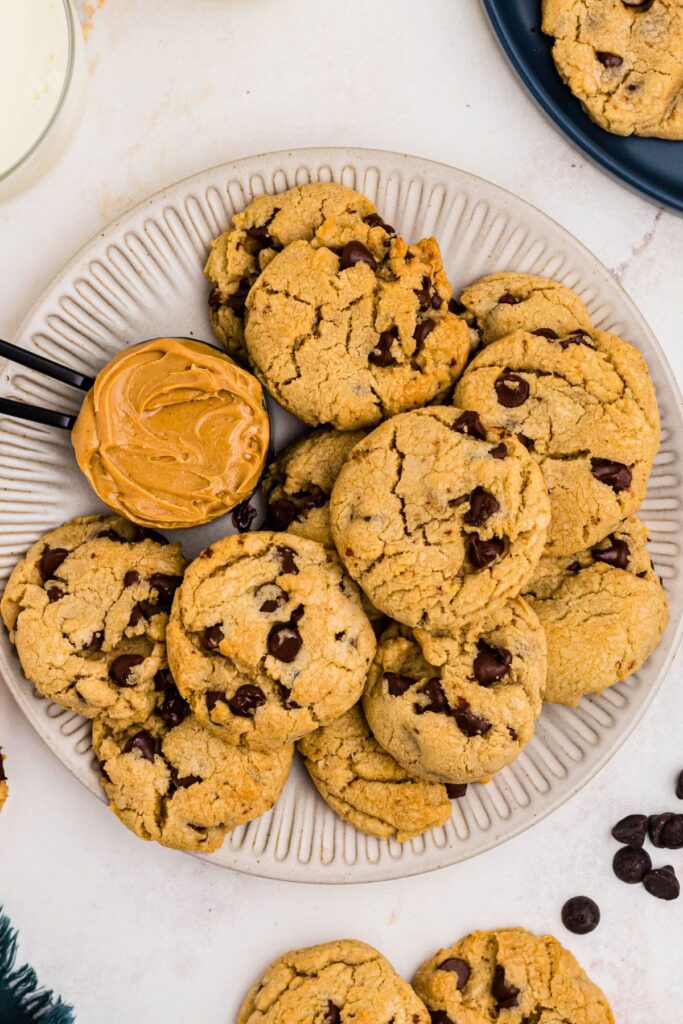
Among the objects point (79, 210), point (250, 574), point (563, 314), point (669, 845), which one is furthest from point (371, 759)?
point (79, 210)

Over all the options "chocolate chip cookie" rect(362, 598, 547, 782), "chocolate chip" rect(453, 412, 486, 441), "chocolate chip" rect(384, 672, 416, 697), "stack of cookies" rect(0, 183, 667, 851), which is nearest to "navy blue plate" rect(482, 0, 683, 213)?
"stack of cookies" rect(0, 183, 667, 851)

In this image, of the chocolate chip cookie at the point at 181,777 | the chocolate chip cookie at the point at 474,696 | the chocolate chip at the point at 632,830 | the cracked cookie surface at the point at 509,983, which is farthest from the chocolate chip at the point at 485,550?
the cracked cookie surface at the point at 509,983

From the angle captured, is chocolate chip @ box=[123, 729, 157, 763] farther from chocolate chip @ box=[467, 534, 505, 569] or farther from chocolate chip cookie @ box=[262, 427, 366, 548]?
chocolate chip @ box=[467, 534, 505, 569]

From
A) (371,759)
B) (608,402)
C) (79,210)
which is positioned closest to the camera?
(608,402)

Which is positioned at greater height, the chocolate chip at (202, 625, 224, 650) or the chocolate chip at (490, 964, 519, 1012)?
the chocolate chip at (202, 625, 224, 650)

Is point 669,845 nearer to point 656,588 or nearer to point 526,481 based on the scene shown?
point 656,588
